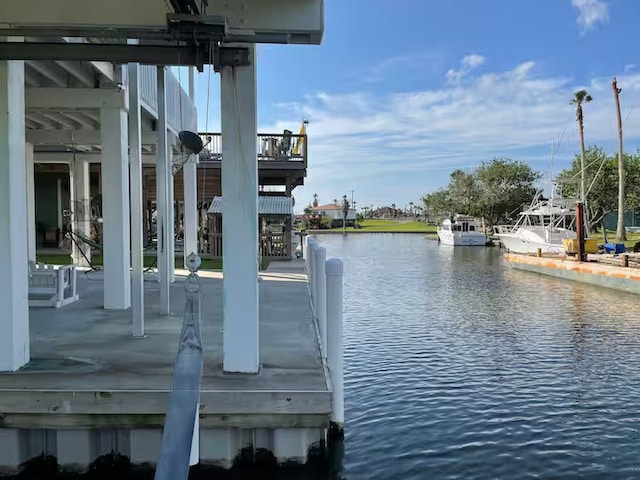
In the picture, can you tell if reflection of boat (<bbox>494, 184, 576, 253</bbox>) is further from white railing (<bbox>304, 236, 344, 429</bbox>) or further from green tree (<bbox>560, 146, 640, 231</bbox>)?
white railing (<bbox>304, 236, 344, 429</bbox>)

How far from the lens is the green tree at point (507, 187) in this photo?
50250mm

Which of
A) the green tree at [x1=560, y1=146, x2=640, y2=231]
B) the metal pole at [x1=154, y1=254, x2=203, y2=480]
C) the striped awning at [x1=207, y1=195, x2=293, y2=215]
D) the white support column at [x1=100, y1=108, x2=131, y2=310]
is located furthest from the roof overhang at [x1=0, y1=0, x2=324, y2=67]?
the green tree at [x1=560, y1=146, x2=640, y2=231]

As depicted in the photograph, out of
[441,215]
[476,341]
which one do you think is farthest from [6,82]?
[441,215]

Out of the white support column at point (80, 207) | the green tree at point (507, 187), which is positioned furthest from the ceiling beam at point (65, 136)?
the green tree at point (507, 187)

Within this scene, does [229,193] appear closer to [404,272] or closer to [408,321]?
[408,321]

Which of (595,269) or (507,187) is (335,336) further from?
(507,187)

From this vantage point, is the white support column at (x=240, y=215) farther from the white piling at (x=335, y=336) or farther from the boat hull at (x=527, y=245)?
the boat hull at (x=527, y=245)

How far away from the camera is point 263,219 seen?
20984 millimetres

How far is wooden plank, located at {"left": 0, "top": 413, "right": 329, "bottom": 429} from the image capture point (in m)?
4.64

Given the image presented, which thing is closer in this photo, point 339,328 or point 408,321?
point 339,328

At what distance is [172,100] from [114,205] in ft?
12.2

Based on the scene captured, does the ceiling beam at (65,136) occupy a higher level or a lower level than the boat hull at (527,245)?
higher

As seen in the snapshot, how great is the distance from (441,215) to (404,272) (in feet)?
130

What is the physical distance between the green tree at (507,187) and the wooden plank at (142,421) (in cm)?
4802
